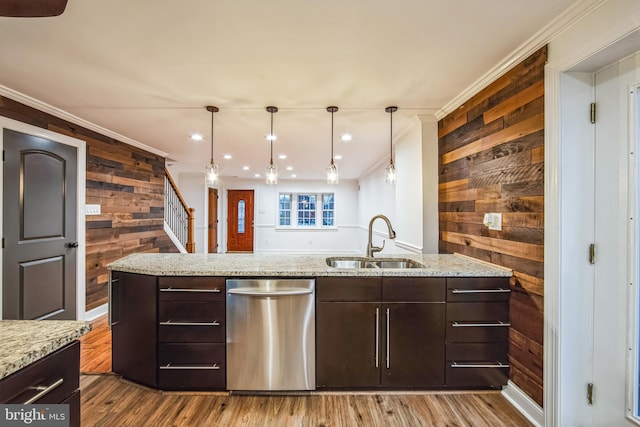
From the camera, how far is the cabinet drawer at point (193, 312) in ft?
6.66

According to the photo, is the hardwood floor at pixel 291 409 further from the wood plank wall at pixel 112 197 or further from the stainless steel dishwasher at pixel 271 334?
the wood plank wall at pixel 112 197

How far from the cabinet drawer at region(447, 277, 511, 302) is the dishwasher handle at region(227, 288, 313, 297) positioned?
101 centimetres

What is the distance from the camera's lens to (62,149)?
3.11 m

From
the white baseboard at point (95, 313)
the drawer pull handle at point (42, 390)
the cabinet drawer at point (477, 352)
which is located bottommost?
the white baseboard at point (95, 313)

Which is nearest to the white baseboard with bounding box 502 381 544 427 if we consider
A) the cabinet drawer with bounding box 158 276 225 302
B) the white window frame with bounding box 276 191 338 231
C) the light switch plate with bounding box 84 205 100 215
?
the cabinet drawer with bounding box 158 276 225 302

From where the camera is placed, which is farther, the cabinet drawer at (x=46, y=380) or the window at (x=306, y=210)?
the window at (x=306, y=210)

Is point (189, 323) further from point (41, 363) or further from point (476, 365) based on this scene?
point (476, 365)

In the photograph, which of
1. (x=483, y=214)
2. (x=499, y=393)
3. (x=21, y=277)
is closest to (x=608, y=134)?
(x=483, y=214)

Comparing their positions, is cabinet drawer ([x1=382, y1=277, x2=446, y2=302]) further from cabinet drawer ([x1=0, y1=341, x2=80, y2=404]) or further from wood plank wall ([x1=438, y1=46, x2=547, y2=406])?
cabinet drawer ([x1=0, y1=341, x2=80, y2=404])

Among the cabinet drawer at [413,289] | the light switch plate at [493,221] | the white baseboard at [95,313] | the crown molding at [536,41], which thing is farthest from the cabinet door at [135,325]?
the crown molding at [536,41]

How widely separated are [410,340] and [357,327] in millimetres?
385

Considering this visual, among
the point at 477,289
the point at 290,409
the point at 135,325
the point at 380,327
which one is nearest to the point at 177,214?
the point at 135,325

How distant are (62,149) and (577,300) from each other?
15.1ft

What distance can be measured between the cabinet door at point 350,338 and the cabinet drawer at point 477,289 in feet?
1.79
